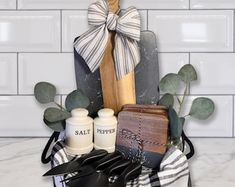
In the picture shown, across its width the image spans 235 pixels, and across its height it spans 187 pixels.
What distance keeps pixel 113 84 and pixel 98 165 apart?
222mm

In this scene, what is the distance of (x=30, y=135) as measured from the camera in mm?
902

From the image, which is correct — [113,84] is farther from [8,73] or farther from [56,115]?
[8,73]

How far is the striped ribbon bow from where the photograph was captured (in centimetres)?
73

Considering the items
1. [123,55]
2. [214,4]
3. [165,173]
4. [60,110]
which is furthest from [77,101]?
[214,4]

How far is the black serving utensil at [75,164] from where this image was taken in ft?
1.79

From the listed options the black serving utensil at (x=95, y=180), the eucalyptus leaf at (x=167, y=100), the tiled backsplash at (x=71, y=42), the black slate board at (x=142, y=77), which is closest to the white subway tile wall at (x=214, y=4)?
the tiled backsplash at (x=71, y=42)

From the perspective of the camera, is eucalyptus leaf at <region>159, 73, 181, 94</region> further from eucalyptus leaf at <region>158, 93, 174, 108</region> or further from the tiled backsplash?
the tiled backsplash

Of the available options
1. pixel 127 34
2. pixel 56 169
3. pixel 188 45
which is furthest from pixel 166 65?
pixel 56 169

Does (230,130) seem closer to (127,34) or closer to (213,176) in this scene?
(213,176)

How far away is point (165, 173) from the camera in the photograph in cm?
56

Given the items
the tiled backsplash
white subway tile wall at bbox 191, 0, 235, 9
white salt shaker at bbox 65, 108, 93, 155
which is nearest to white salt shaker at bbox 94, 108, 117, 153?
white salt shaker at bbox 65, 108, 93, 155

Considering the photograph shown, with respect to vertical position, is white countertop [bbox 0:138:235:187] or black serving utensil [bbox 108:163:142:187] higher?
black serving utensil [bbox 108:163:142:187]

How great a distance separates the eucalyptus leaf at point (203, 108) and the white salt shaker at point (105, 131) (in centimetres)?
17

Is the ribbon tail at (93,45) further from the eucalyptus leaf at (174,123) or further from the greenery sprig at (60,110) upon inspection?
the eucalyptus leaf at (174,123)
